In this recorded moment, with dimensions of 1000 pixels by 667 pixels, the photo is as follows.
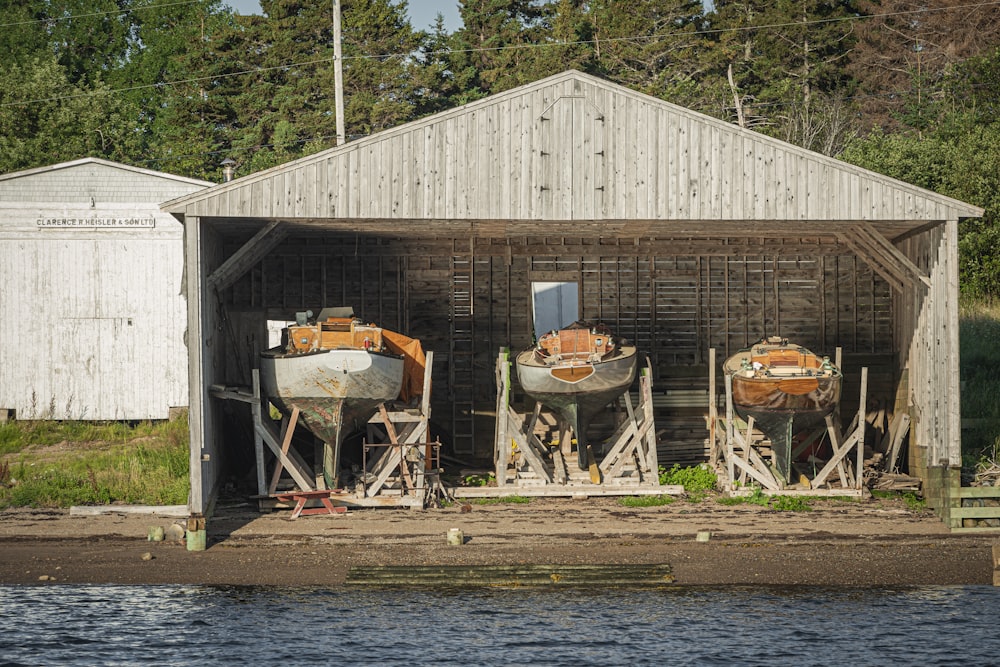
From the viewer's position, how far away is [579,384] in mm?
20641

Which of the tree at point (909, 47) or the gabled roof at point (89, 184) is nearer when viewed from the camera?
the gabled roof at point (89, 184)

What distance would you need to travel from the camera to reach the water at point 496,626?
1433 cm

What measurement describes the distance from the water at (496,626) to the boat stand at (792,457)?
426 cm

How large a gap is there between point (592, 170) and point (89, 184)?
1245 centimetres

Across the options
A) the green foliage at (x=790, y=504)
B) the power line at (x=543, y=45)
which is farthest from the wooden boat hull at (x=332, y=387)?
the power line at (x=543, y=45)

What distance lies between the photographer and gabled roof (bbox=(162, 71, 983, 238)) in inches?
748

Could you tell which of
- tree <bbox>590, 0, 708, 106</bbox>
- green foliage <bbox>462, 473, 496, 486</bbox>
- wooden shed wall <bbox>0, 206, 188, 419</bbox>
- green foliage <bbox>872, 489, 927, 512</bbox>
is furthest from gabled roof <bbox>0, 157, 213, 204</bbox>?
tree <bbox>590, 0, 708, 106</bbox>

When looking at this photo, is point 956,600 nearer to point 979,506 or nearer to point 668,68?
point 979,506

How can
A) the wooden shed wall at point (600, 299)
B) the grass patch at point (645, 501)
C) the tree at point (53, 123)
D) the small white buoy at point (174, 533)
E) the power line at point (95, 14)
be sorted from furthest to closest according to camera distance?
1. the power line at point (95, 14)
2. the tree at point (53, 123)
3. the wooden shed wall at point (600, 299)
4. the grass patch at point (645, 501)
5. the small white buoy at point (174, 533)

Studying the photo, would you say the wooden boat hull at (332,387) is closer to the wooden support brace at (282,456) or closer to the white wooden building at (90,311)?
the wooden support brace at (282,456)

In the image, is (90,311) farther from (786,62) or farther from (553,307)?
(786,62)

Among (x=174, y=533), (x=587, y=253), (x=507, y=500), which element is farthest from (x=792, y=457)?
(x=174, y=533)

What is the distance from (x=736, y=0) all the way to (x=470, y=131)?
29.9 metres

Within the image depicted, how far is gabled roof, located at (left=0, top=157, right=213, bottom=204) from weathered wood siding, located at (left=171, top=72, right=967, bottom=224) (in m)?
8.59
